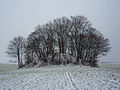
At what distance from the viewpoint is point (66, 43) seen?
5350cm

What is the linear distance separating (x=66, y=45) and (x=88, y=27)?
32.5 ft

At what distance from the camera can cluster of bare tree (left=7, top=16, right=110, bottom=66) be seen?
4825 centimetres

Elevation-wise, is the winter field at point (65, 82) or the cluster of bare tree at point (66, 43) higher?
the cluster of bare tree at point (66, 43)

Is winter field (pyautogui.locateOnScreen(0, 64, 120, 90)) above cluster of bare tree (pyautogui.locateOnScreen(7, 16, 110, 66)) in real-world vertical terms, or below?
below

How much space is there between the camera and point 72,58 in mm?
49812

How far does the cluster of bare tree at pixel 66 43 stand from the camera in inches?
1900

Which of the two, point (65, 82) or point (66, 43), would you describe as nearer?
point (65, 82)

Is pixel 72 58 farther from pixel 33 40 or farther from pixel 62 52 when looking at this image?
pixel 33 40

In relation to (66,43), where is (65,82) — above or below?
below

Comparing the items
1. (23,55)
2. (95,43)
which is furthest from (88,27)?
(23,55)

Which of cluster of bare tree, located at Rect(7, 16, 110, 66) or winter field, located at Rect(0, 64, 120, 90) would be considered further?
cluster of bare tree, located at Rect(7, 16, 110, 66)

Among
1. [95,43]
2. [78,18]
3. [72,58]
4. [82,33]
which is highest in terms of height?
[78,18]

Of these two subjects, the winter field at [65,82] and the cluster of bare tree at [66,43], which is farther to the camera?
the cluster of bare tree at [66,43]

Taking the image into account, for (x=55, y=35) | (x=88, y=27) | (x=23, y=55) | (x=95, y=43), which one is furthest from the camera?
(x=23, y=55)
